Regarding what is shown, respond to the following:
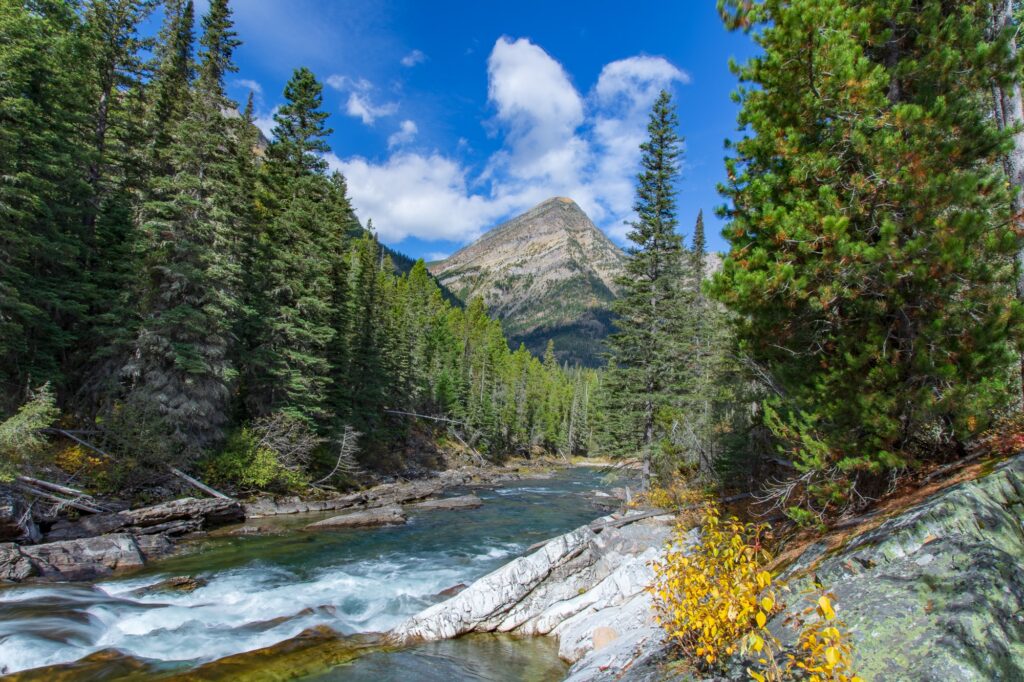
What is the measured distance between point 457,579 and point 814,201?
1208 centimetres

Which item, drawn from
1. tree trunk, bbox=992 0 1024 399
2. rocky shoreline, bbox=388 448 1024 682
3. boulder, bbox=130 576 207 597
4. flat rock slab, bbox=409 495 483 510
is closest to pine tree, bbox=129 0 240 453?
boulder, bbox=130 576 207 597

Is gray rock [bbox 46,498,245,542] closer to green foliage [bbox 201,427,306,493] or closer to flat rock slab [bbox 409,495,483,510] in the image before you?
green foliage [bbox 201,427,306,493]

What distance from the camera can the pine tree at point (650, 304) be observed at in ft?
71.8

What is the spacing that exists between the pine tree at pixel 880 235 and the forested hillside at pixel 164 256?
1842cm

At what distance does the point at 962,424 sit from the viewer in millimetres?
5965

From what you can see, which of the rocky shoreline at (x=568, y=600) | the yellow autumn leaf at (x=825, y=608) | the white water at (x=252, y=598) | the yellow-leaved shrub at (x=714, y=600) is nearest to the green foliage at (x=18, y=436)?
the white water at (x=252, y=598)

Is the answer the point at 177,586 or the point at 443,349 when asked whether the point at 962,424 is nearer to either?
the point at 177,586

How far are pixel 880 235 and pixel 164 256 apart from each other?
23.8m

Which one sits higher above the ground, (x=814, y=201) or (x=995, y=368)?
(x=814, y=201)

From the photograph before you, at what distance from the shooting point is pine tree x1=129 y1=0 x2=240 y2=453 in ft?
65.1

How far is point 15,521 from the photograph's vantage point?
13094mm

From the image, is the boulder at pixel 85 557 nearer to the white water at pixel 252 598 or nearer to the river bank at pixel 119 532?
the river bank at pixel 119 532

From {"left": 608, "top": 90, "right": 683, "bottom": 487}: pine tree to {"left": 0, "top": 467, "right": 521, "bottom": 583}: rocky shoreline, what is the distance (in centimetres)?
1177

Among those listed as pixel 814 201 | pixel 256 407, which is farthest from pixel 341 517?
pixel 814 201
